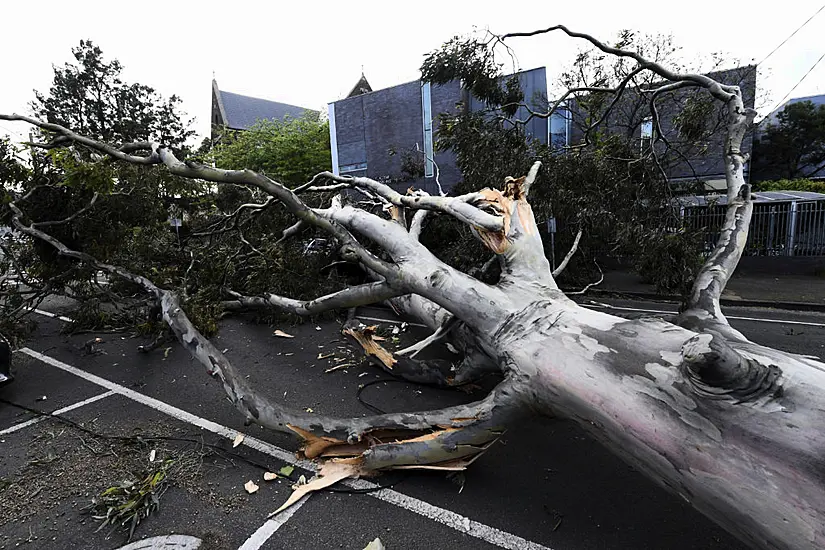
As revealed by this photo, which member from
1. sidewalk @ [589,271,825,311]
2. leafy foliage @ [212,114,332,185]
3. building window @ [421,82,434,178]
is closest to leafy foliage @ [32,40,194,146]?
leafy foliage @ [212,114,332,185]

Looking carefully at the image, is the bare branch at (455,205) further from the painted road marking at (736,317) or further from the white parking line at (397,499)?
the painted road marking at (736,317)

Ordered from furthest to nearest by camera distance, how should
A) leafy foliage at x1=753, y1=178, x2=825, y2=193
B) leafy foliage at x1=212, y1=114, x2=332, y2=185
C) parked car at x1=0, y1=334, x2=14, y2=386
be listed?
leafy foliage at x1=212, y1=114, x2=332, y2=185, leafy foliage at x1=753, y1=178, x2=825, y2=193, parked car at x1=0, y1=334, x2=14, y2=386

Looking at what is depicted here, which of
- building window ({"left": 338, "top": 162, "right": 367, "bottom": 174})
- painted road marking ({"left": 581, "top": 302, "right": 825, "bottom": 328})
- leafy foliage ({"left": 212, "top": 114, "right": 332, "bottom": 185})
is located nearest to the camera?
painted road marking ({"left": 581, "top": 302, "right": 825, "bottom": 328})

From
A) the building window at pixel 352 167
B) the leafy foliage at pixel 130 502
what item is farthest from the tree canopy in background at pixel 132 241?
the building window at pixel 352 167

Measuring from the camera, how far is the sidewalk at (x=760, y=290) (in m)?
7.65

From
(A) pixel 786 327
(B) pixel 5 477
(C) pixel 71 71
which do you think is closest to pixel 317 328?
(B) pixel 5 477

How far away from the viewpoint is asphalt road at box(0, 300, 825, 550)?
2260 mm

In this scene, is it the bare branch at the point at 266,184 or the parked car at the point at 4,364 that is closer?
the bare branch at the point at 266,184

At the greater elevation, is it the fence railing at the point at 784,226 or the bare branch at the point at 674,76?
the bare branch at the point at 674,76

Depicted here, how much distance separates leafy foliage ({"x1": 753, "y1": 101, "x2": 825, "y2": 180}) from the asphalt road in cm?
2054

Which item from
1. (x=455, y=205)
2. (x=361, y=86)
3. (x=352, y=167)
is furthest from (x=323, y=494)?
(x=361, y=86)

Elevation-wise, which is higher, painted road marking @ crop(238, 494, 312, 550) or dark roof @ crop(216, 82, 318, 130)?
dark roof @ crop(216, 82, 318, 130)

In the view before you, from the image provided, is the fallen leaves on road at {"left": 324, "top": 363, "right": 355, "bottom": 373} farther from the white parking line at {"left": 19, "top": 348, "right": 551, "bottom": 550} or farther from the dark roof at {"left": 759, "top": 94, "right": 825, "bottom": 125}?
the dark roof at {"left": 759, "top": 94, "right": 825, "bottom": 125}

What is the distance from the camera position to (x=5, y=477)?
2.84 m
